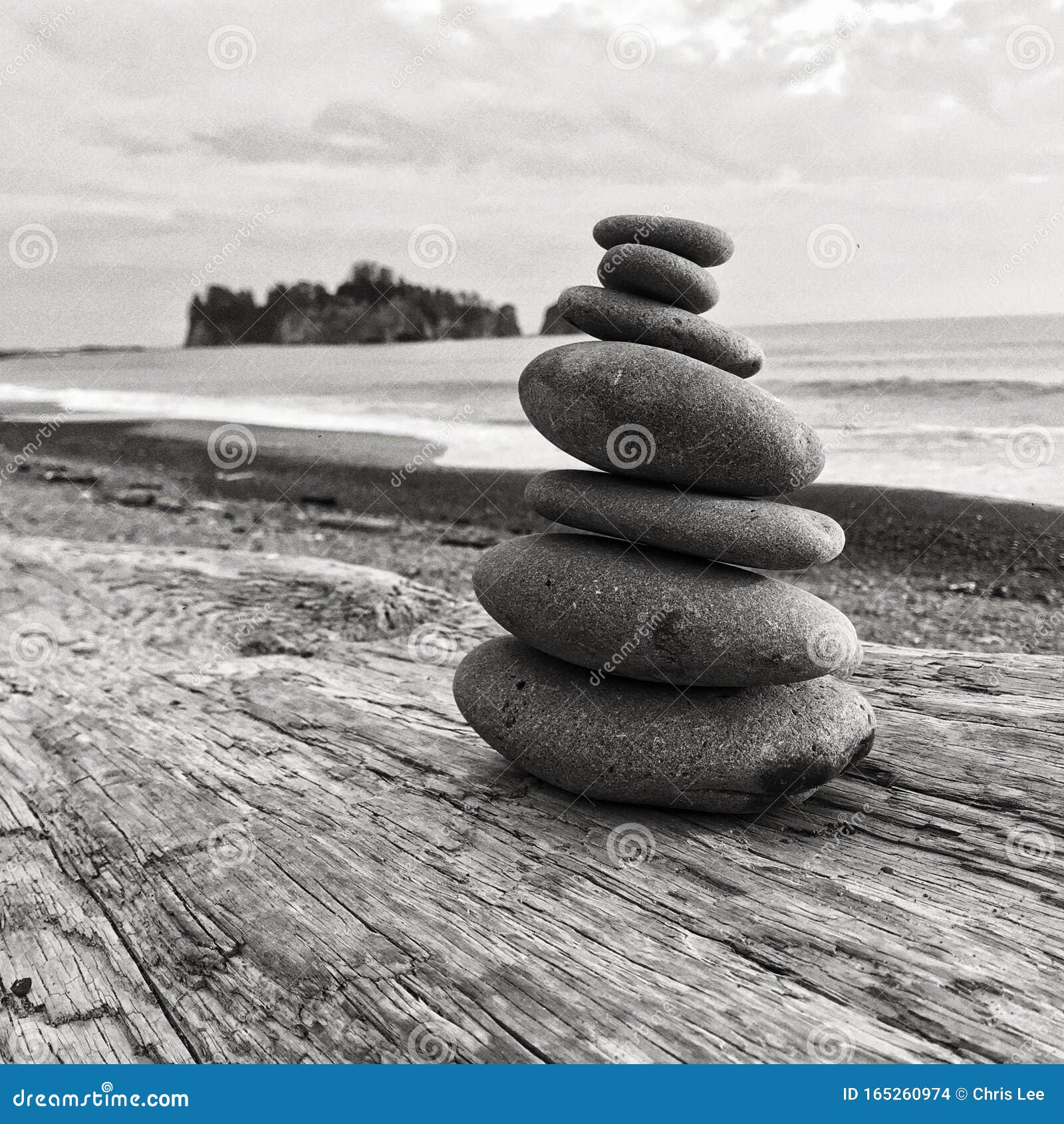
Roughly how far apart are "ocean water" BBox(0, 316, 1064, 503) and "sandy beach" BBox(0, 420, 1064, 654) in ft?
5.57

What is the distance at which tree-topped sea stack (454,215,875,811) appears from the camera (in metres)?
4.94

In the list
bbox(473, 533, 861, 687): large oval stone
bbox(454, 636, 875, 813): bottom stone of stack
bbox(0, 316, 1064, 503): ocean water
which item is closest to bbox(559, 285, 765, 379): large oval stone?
bbox(473, 533, 861, 687): large oval stone

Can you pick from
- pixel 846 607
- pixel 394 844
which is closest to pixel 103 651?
pixel 394 844

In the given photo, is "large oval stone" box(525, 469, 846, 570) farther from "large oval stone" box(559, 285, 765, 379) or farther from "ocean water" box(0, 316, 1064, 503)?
"ocean water" box(0, 316, 1064, 503)

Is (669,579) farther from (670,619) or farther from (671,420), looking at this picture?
(671,420)

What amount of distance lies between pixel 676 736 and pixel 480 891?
1.31 m

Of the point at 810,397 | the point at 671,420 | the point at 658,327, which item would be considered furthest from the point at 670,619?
the point at 810,397

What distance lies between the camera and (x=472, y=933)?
4.05m

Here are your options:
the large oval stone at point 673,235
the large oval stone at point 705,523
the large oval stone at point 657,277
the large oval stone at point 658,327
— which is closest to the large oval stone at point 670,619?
the large oval stone at point 705,523

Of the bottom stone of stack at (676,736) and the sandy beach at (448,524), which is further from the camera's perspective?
the sandy beach at (448,524)

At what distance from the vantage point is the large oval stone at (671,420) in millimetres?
4926

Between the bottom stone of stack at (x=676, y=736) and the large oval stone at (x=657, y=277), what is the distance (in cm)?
218

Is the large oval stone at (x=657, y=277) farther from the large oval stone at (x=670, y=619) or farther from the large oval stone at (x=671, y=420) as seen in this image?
the large oval stone at (x=670, y=619)

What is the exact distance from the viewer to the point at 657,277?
→ 527 centimetres
